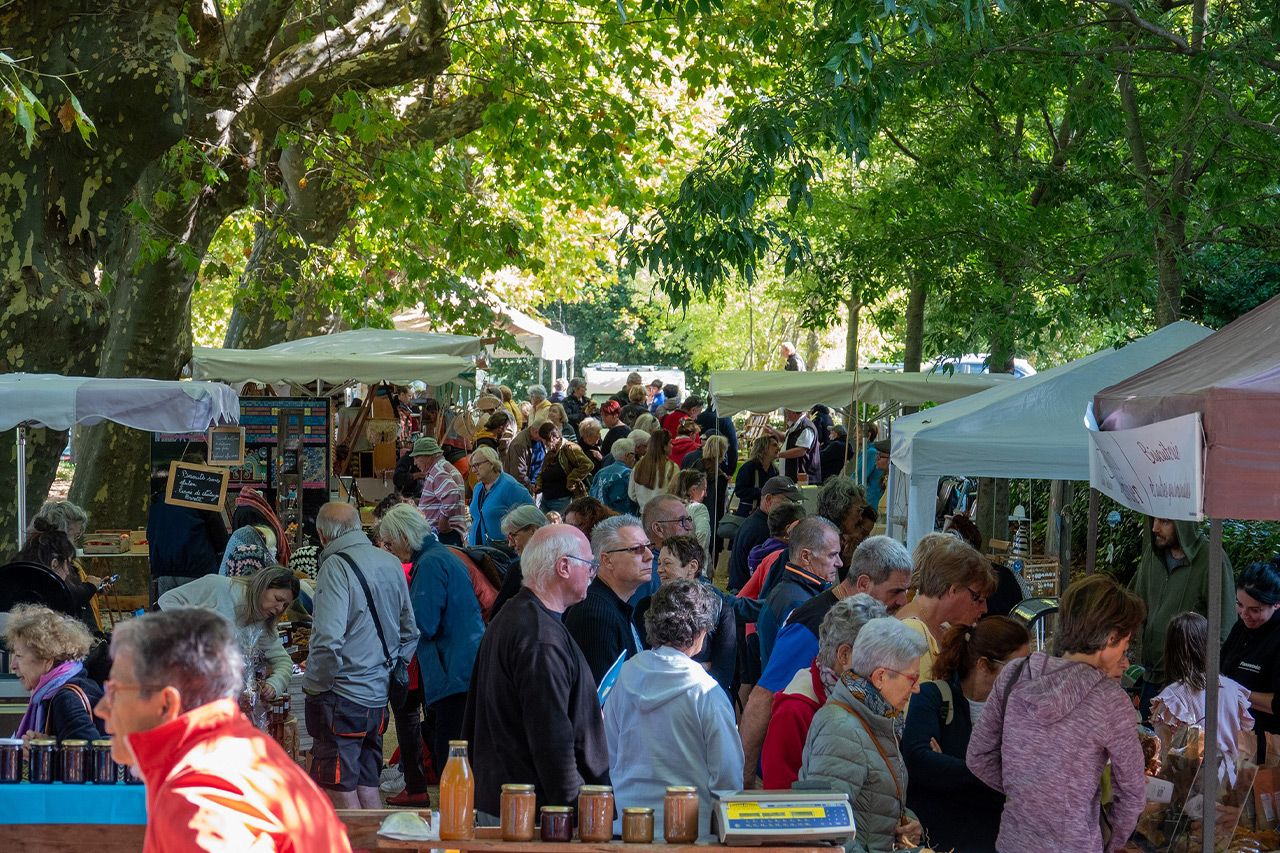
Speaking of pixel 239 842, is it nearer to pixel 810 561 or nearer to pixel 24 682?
pixel 24 682

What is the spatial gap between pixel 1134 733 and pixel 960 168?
9545mm

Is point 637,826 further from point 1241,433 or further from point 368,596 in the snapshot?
point 368,596

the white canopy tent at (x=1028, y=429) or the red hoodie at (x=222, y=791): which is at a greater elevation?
the white canopy tent at (x=1028, y=429)

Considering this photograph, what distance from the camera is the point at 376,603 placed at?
6.23 metres

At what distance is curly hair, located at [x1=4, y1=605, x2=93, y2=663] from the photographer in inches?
192

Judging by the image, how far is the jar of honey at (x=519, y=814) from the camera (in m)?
3.62

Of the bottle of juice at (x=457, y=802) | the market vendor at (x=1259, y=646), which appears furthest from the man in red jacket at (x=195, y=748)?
the market vendor at (x=1259, y=646)

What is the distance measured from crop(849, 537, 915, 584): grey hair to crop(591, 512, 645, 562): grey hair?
99 centimetres

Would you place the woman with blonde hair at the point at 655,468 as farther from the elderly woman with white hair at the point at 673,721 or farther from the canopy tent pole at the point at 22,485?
the elderly woman with white hair at the point at 673,721

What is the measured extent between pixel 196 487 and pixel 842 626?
20.6 ft

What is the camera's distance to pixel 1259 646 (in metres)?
6.09

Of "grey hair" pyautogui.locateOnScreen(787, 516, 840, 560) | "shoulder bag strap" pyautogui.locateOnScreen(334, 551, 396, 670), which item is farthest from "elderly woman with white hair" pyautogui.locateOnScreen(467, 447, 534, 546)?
"grey hair" pyautogui.locateOnScreen(787, 516, 840, 560)

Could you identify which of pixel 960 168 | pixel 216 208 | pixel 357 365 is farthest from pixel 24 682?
pixel 960 168

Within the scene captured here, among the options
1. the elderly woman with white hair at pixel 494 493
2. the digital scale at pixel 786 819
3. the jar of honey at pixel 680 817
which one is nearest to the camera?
the digital scale at pixel 786 819
